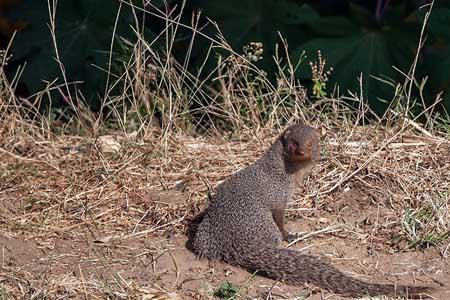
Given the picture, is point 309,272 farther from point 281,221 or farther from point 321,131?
point 321,131

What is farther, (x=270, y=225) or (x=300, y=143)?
(x=300, y=143)

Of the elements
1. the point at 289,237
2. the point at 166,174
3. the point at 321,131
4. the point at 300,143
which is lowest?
the point at 166,174

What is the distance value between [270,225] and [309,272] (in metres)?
0.35

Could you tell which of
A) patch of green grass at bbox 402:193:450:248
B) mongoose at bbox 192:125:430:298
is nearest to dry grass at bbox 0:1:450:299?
patch of green grass at bbox 402:193:450:248

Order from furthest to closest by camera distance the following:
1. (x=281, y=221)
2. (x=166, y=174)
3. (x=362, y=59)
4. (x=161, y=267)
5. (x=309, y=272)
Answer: (x=362, y=59), (x=166, y=174), (x=281, y=221), (x=161, y=267), (x=309, y=272)

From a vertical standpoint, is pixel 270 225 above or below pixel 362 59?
below

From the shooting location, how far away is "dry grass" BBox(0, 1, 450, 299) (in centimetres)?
453

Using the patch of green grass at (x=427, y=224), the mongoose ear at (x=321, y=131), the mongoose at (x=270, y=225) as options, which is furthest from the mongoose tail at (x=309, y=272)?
the mongoose ear at (x=321, y=131)

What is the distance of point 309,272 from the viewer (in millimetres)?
4250

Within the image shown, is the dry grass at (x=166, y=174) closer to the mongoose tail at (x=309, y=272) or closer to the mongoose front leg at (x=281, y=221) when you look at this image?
the mongoose front leg at (x=281, y=221)

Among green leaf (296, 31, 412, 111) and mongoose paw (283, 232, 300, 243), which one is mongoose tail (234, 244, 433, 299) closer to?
mongoose paw (283, 232, 300, 243)

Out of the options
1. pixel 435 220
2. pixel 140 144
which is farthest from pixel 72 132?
pixel 435 220

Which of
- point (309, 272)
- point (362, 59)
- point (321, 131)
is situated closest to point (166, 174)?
point (321, 131)

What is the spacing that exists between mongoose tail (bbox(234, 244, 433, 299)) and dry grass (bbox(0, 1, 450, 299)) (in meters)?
0.31
